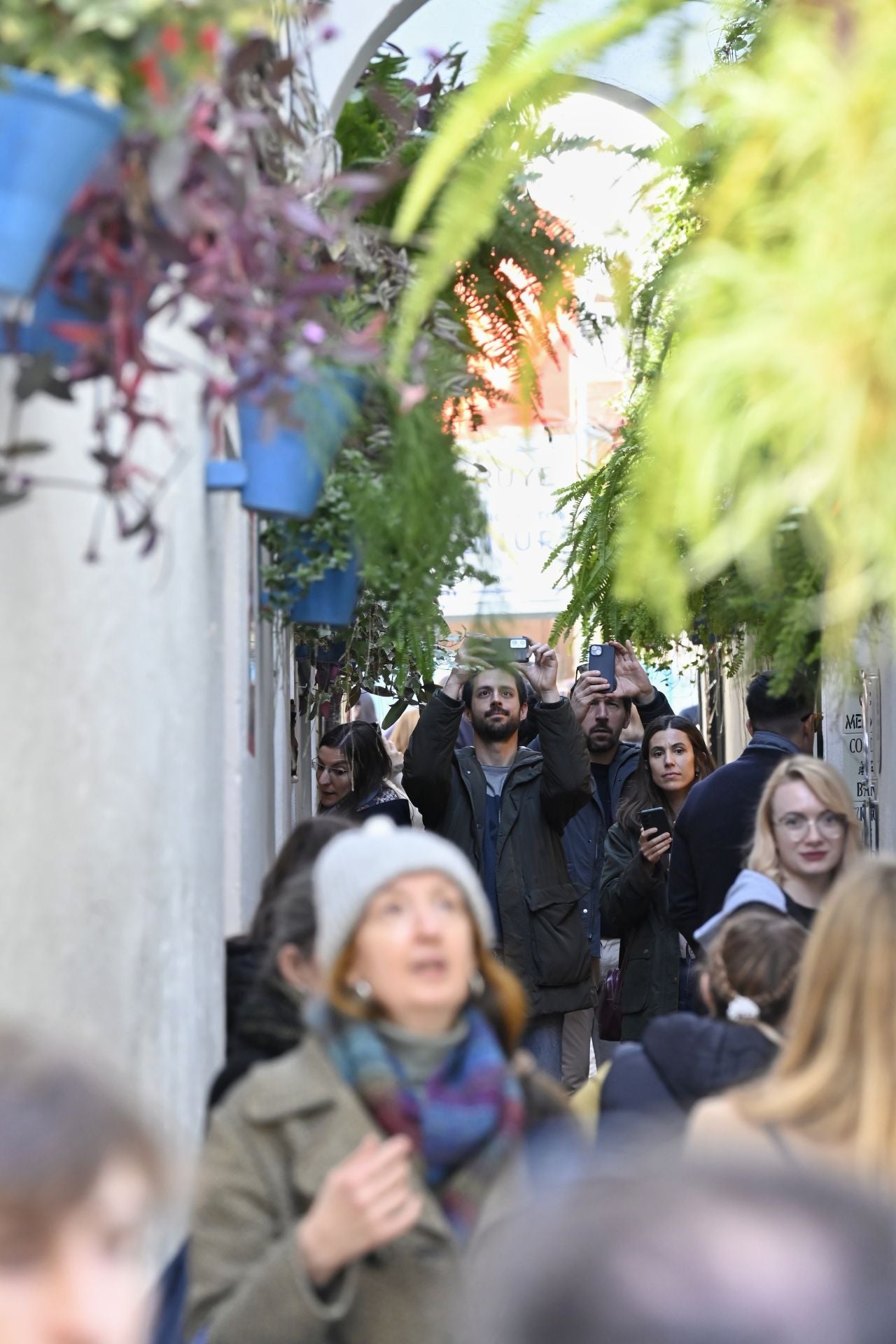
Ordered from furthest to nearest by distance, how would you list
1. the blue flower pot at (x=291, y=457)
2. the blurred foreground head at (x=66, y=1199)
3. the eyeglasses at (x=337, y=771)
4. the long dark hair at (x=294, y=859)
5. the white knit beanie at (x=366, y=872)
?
the eyeglasses at (x=337, y=771)
the long dark hair at (x=294, y=859)
the blue flower pot at (x=291, y=457)
the white knit beanie at (x=366, y=872)
the blurred foreground head at (x=66, y=1199)

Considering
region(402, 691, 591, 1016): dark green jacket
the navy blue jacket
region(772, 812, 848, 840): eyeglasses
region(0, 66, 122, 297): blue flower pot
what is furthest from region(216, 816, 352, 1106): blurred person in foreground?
the navy blue jacket

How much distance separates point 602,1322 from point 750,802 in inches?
182

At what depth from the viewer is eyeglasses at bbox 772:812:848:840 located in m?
4.27

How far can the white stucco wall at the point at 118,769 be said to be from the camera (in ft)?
8.25

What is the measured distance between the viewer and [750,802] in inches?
207

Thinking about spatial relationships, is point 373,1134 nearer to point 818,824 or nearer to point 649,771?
point 818,824

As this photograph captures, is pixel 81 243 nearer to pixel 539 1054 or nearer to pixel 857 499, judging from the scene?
pixel 857 499

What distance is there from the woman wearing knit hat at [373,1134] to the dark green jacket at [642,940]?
3.55m

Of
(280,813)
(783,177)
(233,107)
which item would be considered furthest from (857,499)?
(280,813)

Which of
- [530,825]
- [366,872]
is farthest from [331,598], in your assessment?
[530,825]

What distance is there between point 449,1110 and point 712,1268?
5.51ft

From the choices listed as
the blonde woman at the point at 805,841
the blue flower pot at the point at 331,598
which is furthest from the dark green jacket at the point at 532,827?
the blue flower pot at the point at 331,598

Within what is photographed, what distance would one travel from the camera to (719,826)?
5.29m

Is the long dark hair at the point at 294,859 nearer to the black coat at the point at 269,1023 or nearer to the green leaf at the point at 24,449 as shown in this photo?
the black coat at the point at 269,1023
